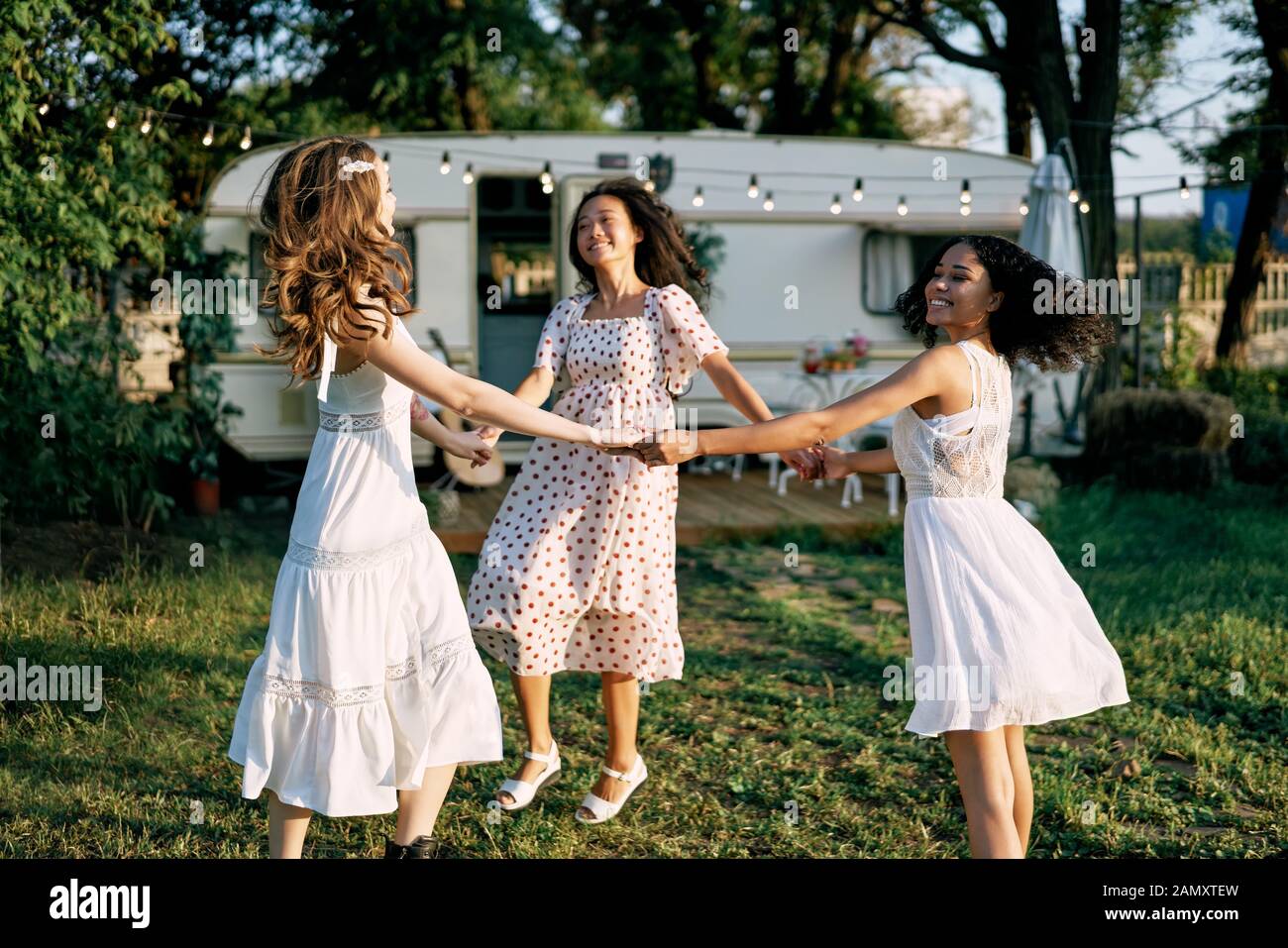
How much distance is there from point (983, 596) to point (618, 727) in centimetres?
139

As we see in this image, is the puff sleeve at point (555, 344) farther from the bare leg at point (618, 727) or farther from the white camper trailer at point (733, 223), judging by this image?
the white camper trailer at point (733, 223)

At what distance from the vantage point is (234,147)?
13.9 meters

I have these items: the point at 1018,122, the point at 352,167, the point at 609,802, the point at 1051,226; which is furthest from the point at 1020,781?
the point at 1018,122

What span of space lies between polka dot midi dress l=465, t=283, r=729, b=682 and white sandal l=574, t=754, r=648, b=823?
28 centimetres

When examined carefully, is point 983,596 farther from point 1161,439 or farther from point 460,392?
point 1161,439

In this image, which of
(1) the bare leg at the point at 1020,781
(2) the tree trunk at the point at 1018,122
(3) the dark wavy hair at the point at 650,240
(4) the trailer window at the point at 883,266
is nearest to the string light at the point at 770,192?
(4) the trailer window at the point at 883,266

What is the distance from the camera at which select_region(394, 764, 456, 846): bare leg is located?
3154 mm

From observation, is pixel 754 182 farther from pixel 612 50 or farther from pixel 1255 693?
pixel 612 50

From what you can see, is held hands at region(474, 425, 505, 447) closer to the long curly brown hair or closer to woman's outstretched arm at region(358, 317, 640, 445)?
woman's outstretched arm at region(358, 317, 640, 445)

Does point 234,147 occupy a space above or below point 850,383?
above

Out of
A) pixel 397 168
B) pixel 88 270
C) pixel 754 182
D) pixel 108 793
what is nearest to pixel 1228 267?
pixel 754 182

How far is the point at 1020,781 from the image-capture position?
3119 millimetres

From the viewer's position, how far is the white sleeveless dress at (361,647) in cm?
298

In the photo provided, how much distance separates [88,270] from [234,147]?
7471mm
